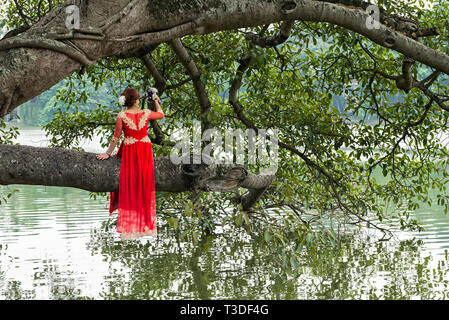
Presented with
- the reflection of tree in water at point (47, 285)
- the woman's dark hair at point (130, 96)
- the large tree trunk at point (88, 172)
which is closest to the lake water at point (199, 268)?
the reflection of tree in water at point (47, 285)

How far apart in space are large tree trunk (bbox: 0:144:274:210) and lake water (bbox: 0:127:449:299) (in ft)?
8.00

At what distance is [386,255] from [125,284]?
4.95 m

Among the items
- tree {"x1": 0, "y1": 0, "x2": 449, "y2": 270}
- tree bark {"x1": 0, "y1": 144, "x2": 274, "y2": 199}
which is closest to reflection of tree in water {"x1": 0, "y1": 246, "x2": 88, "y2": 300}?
tree {"x1": 0, "y1": 0, "x2": 449, "y2": 270}

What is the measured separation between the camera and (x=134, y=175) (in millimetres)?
5543

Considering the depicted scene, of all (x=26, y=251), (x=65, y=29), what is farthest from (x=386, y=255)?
(x=65, y=29)

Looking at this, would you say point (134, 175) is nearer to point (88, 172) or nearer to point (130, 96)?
point (88, 172)

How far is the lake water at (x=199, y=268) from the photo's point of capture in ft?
30.2

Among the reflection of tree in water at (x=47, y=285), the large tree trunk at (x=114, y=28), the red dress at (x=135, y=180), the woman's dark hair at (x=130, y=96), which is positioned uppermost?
the large tree trunk at (x=114, y=28)

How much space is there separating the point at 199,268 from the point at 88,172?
6045 millimetres

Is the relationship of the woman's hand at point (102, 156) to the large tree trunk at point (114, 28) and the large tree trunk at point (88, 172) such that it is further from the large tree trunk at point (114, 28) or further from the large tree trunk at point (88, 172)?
the large tree trunk at point (114, 28)

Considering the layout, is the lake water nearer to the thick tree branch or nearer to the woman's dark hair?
the thick tree branch

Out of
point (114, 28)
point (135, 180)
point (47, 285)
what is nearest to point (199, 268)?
point (47, 285)

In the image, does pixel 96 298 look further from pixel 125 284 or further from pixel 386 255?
pixel 386 255

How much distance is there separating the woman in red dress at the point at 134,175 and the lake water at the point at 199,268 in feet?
7.41
